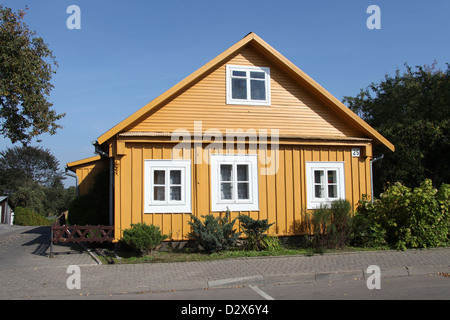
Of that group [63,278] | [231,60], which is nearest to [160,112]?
[231,60]

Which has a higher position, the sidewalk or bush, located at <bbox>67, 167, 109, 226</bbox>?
bush, located at <bbox>67, 167, 109, 226</bbox>

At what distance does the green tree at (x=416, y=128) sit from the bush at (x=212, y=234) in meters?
8.76

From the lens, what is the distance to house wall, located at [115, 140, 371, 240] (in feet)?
35.7

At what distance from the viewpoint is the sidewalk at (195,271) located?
7.41 metres

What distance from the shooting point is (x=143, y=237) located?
991 centimetres

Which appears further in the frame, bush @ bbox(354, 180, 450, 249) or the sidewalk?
bush @ bbox(354, 180, 450, 249)

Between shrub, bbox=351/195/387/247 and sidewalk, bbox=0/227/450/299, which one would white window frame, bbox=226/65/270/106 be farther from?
sidewalk, bbox=0/227/450/299

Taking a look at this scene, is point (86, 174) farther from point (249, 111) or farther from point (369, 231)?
point (369, 231)

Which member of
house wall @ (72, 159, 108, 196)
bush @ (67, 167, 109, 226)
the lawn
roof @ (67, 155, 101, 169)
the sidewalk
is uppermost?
roof @ (67, 155, 101, 169)

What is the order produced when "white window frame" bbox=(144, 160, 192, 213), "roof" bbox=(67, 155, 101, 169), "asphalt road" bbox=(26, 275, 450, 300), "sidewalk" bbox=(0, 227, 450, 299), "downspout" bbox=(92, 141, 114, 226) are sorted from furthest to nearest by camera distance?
"roof" bbox=(67, 155, 101, 169)
"downspout" bbox=(92, 141, 114, 226)
"white window frame" bbox=(144, 160, 192, 213)
"sidewalk" bbox=(0, 227, 450, 299)
"asphalt road" bbox=(26, 275, 450, 300)

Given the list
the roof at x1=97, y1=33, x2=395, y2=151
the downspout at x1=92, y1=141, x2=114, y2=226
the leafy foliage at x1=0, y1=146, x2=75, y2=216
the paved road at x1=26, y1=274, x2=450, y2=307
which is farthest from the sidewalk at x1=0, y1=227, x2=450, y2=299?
the leafy foliage at x1=0, y1=146, x2=75, y2=216

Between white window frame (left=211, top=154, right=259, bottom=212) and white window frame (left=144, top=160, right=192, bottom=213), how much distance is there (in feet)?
2.46
